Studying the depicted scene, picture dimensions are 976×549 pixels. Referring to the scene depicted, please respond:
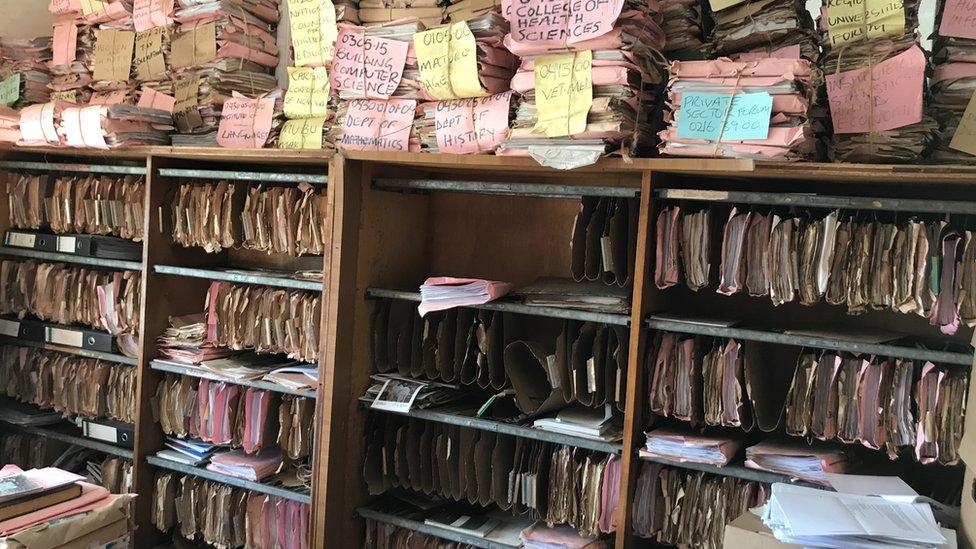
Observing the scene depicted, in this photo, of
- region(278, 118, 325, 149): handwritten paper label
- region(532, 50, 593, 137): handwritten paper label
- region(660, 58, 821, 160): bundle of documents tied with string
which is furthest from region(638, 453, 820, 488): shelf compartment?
region(278, 118, 325, 149): handwritten paper label

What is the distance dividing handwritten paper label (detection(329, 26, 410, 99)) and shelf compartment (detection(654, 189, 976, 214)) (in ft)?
2.95

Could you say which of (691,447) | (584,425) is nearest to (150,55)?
(584,425)

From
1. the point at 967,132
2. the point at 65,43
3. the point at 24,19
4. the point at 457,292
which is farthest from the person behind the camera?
the point at 24,19

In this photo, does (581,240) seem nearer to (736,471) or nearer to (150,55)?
(736,471)

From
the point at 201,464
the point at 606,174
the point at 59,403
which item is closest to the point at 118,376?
the point at 59,403

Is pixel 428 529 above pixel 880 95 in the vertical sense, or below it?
below

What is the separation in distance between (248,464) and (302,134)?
116cm

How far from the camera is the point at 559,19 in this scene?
1.98 m

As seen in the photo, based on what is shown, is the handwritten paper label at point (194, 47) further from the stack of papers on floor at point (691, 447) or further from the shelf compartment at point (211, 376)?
the stack of papers on floor at point (691, 447)

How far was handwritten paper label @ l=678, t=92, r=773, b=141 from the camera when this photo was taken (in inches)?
70.1

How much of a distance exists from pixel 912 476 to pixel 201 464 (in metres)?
2.31

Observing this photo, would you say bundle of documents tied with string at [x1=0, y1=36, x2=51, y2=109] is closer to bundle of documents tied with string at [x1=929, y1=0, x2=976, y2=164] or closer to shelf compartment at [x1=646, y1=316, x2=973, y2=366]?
shelf compartment at [x1=646, y1=316, x2=973, y2=366]

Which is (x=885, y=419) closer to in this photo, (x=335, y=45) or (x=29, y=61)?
(x=335, y=45)

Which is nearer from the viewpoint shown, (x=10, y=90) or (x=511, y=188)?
(x=511, y=188)
